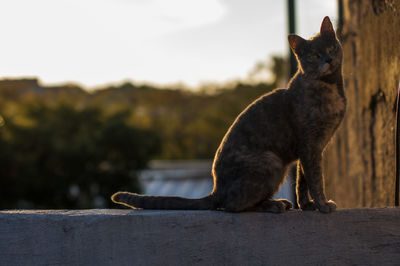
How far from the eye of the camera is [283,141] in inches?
106

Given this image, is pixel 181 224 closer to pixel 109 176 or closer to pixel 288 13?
pixel 288 13

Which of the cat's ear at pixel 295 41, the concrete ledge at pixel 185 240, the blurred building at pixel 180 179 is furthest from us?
the blurred building at pixel 180 179

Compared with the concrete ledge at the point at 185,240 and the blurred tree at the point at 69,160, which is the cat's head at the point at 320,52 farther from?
the blurred tree at the point at 69,160

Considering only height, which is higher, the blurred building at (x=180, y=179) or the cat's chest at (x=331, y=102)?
the cat's chest at (x=331, y=102)

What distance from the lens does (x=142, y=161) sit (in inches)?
456

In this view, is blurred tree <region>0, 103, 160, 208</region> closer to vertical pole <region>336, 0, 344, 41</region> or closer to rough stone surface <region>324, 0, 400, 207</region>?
rough stone surface <region>324, 0, 400, 207</region>

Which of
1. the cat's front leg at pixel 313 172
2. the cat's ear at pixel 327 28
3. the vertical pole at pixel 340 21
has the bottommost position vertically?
the cat's front leg at pixel 313 172

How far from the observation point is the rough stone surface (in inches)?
127

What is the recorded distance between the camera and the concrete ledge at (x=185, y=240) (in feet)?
7.81

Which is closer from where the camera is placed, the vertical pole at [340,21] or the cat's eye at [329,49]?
the cat's eye at [329,49]

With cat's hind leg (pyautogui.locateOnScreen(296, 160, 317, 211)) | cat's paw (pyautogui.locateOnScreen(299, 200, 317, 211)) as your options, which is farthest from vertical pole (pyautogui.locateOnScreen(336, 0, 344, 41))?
cat's paw (pyautogui.locateOnScreen(299, 200, 317, 211))

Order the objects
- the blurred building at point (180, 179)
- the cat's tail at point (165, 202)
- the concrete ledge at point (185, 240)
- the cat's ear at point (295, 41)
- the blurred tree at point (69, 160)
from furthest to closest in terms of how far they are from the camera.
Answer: the blurred building at point (180, 179), the blurred tree at point (69, 160), the cat's ear at point (295, 41), the cat's tail at point (165, 202), the concrete ledge at point (185, 240)

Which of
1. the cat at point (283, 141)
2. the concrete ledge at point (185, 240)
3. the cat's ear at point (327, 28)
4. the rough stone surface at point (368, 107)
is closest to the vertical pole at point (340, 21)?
the rough stone surface at point (368, 107)

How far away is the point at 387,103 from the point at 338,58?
902mm
